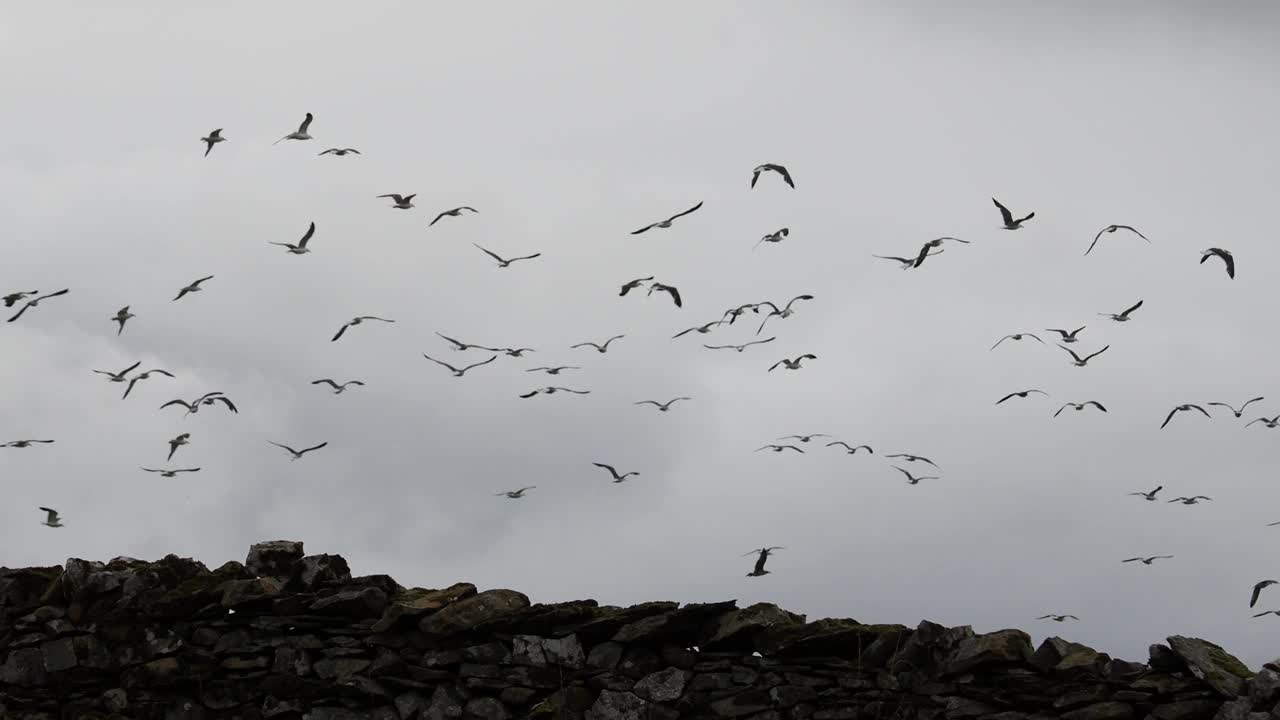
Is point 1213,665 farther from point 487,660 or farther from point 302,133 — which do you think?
point 302,133

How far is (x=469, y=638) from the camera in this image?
13.1 metres

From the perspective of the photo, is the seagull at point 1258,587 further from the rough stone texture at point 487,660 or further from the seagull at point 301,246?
the seagull at point 301,246

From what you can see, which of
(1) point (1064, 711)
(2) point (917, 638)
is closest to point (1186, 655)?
(1) point (1064, 711)

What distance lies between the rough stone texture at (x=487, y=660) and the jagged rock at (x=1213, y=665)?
2 centimetres

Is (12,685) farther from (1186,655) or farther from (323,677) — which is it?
(1186,655)

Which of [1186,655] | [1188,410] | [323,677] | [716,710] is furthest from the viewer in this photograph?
[1188,410]

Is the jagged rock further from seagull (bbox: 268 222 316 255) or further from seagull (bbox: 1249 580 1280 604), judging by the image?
seagull (bbox: 268 222 316 255)

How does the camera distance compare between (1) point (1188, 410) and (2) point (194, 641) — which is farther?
(1) point (1188, 410)

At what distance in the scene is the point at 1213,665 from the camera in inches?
456

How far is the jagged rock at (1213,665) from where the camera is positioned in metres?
11.4

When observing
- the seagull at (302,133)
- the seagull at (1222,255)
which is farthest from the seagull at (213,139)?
the seagull at (1222,255)

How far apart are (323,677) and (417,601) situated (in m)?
1.06

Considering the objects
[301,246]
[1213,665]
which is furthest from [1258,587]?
[301,246]

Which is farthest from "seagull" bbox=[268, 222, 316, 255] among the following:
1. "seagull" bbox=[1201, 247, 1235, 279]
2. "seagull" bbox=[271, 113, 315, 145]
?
"seagull" bbox=[1201, 247, 1235, 279]
